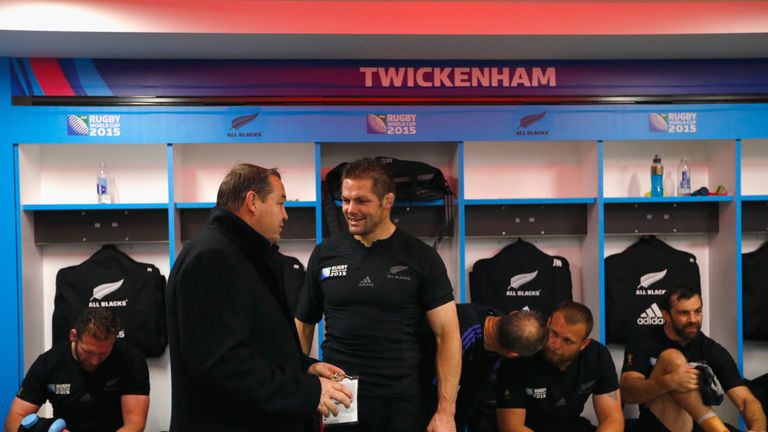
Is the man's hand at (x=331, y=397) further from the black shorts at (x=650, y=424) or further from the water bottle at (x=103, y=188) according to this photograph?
the water bottle at (x=103, y=188)

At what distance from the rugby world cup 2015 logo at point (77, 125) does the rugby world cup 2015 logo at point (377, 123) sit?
1.70m

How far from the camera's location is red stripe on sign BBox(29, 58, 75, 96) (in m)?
3.90

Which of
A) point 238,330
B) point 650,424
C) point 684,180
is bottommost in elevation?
point 650,424

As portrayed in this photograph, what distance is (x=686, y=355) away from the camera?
345 centimetres

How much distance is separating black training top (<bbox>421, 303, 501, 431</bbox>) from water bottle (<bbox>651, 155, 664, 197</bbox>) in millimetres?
2148

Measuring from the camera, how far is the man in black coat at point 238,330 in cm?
151

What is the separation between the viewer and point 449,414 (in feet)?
7.92

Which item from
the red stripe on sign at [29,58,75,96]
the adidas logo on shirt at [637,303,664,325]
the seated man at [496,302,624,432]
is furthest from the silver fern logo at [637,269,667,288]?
the red stripe on sign at [29,58,75,96]

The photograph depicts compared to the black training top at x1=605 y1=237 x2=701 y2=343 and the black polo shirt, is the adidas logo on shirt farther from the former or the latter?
the black polo shirt

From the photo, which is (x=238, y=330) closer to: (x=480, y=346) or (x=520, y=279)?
(x=480, y=346)

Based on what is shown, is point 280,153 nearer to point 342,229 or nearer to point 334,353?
point 342,229

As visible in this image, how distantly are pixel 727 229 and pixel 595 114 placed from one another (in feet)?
3.87

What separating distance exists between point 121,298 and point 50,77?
141 cm

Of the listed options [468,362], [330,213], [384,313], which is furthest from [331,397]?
[330,213]
